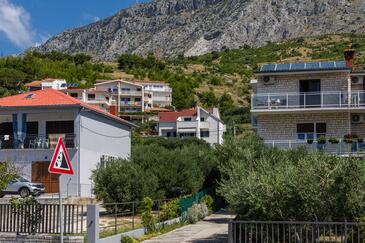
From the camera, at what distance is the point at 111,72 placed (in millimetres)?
136000

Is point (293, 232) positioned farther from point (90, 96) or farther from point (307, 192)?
point (90, 96)

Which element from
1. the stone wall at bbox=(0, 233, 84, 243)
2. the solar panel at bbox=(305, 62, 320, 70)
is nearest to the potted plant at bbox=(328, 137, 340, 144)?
the solar panel at bbox=(305, 62, 320, 70)

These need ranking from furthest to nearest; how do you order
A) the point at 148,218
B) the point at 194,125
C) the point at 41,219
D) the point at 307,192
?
1. the point at 194,125
2. the point at 148,218
3. the point at 41,219
4. the point at 307,192

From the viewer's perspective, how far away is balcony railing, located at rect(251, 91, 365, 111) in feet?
115

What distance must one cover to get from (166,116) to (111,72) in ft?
142

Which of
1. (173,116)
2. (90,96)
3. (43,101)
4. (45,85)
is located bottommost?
(43,101)

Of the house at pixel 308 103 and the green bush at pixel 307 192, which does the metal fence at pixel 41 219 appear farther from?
the house at pixel 308 103

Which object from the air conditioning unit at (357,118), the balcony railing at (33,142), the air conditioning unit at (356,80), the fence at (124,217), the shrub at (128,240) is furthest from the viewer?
the balcony railing at (33,142)

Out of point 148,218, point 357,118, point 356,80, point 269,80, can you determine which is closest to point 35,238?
point 148,218

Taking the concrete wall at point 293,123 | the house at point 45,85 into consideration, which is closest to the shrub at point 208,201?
the concrete wall at point 293,123

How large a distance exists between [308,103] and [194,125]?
189 feet

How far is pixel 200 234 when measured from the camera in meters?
20.5

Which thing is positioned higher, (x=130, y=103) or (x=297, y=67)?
(x=130, y=103)

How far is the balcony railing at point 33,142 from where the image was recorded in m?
39.4
